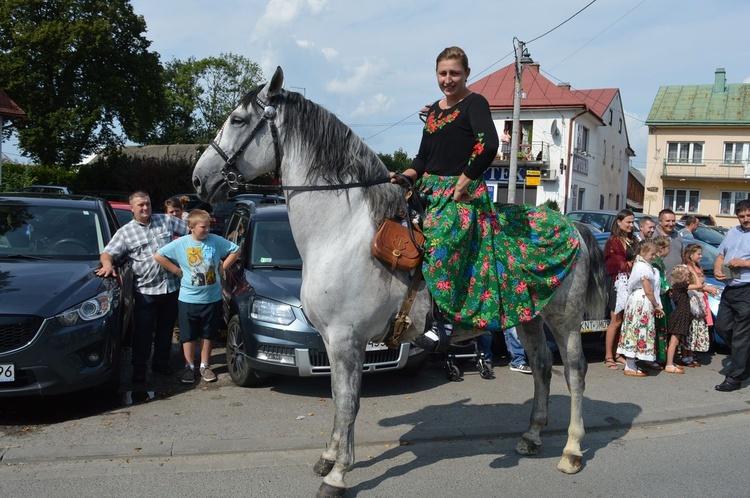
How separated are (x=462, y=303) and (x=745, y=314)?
4987mm

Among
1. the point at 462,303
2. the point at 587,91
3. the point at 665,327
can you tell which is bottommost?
the point at 665,327

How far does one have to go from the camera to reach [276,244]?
7.57 meters

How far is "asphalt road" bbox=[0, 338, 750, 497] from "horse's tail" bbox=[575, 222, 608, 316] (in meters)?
1.29

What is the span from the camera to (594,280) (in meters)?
5.01

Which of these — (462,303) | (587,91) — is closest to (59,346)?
(462,303)

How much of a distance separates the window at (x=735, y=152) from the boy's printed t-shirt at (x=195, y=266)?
4698cm

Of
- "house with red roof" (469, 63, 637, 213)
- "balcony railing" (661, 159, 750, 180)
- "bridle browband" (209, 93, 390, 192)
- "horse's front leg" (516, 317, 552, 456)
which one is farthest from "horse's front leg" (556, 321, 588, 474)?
"balcony railing" (661, 159, 750, 180)

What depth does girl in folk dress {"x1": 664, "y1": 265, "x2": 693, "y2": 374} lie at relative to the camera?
8.20 m

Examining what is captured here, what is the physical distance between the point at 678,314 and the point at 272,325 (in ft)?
18.7

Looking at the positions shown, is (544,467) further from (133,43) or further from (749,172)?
(749,172)

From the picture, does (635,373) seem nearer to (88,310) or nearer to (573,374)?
(573,374)

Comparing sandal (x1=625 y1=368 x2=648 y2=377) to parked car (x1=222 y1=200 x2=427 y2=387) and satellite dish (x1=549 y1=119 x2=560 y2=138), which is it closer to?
parked car (x1=222 y1=200 x2=427 y2=387)

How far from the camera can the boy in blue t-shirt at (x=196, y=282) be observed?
264 inches

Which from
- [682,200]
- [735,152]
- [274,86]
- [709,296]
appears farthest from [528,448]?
[735,152]
